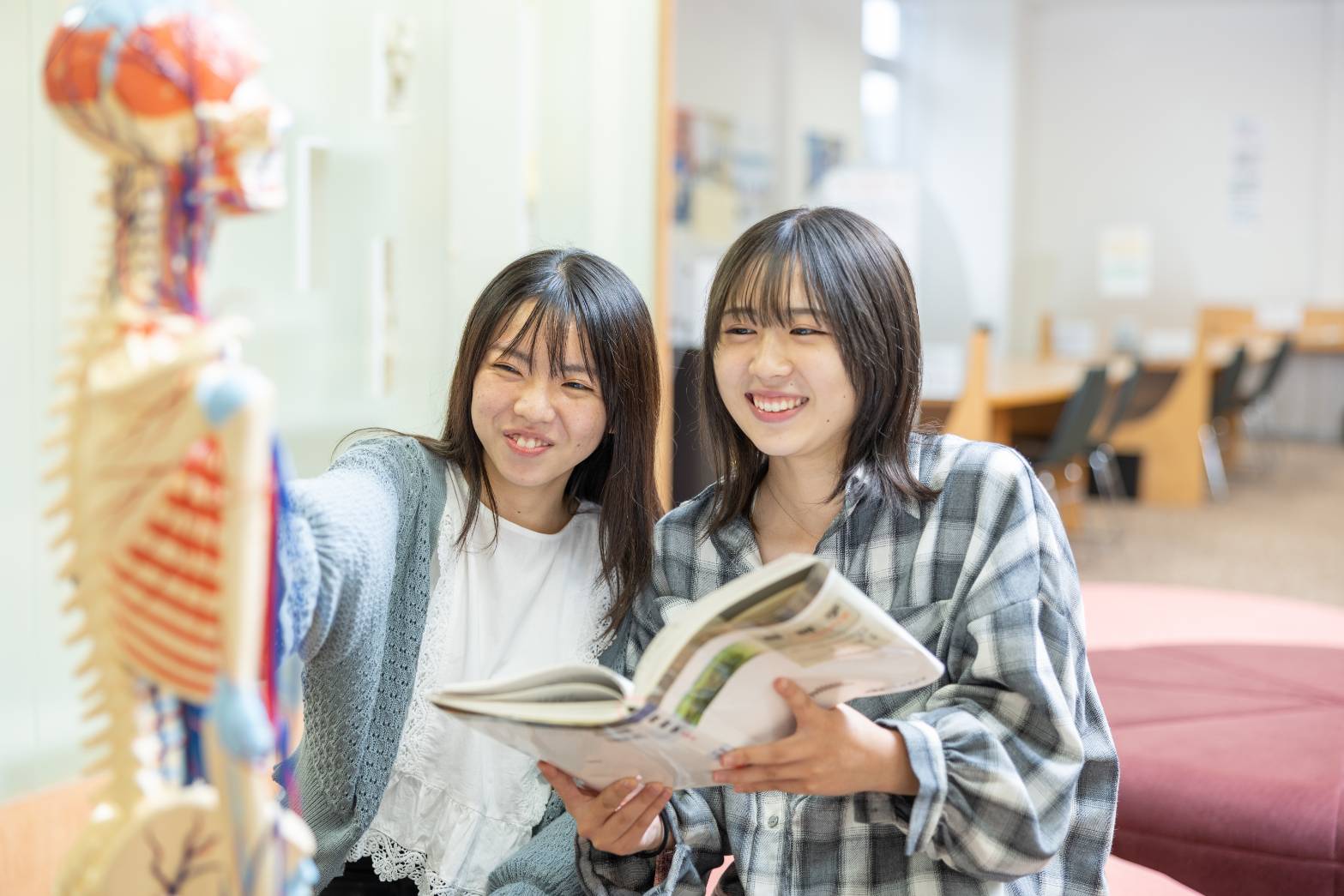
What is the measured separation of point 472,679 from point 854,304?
0.54 metres

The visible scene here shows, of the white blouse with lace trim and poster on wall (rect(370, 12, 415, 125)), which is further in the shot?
poster on wall (rect(370, 12, 415, 125))

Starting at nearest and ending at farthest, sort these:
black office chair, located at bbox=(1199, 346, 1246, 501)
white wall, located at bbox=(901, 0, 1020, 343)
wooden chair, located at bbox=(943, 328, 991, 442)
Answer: wooden chair, located at bbox=(943, 328, 991, 442)
white wall, located at bbox=(901, 0, 1020, 343)
black office chair, located at bbox=(1199, 346, 1246, 501)

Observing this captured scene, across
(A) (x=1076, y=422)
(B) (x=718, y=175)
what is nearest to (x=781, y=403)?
(B) (x=718, y=175)

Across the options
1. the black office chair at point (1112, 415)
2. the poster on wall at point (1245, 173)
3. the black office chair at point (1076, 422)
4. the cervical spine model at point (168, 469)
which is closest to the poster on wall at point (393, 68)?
the cervical spine model at point (168, 469)

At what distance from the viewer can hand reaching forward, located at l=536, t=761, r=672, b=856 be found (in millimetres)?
1105

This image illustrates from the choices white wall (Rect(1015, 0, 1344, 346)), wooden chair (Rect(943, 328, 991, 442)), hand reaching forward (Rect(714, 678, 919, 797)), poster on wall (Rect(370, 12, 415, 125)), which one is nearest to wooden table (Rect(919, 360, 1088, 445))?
wooden chair (Rect(943, 328, 991, 442))

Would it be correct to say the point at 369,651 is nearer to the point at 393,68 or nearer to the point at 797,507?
the point at 797,507

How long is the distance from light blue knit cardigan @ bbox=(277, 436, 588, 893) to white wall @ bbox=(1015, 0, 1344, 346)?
32.2ft

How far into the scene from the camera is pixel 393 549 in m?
1.20

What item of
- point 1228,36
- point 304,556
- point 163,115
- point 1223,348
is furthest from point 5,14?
point 1228,36

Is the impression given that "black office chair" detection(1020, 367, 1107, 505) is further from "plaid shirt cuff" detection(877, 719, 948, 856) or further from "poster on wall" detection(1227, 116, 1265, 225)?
"poster on wall" detection(1227, 116, 1265, 225)

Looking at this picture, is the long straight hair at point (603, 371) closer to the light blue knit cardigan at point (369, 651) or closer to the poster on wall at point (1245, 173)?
the light blue knit cardigan at point (369, 651)

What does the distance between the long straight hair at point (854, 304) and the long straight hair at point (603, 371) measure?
84mm

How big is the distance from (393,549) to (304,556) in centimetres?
27
